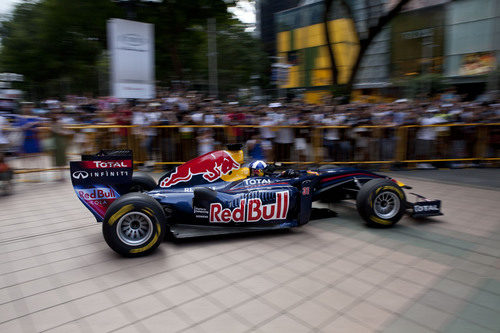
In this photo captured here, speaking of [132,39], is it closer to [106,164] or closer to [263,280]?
[106,164]

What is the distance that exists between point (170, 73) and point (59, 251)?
68.0 feet

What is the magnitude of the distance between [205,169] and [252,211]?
0.98 meters

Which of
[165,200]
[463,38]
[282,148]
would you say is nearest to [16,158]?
[165,200]

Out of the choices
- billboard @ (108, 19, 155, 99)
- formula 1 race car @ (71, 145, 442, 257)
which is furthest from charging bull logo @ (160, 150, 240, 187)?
billboard @ (108, 19, 155, 99)

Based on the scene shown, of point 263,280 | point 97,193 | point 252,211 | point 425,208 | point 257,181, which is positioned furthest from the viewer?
point 425,208

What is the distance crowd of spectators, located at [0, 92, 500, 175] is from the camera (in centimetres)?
914

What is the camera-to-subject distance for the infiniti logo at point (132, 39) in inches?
361

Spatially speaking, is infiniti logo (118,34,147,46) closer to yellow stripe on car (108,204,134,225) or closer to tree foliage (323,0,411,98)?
yellow stripe on car (108,204,134,225)

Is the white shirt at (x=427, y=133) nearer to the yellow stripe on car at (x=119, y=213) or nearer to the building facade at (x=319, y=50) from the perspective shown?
the yellow stripe on car at (x=119, y=213)

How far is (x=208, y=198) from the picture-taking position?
187 inches

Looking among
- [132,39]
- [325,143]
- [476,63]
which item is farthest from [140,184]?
[476,63]

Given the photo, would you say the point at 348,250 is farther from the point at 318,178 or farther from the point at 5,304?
the point at 5,304

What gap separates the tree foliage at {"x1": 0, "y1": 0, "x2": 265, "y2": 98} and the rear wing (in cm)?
1329

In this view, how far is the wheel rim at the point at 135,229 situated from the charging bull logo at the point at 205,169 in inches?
36.2
